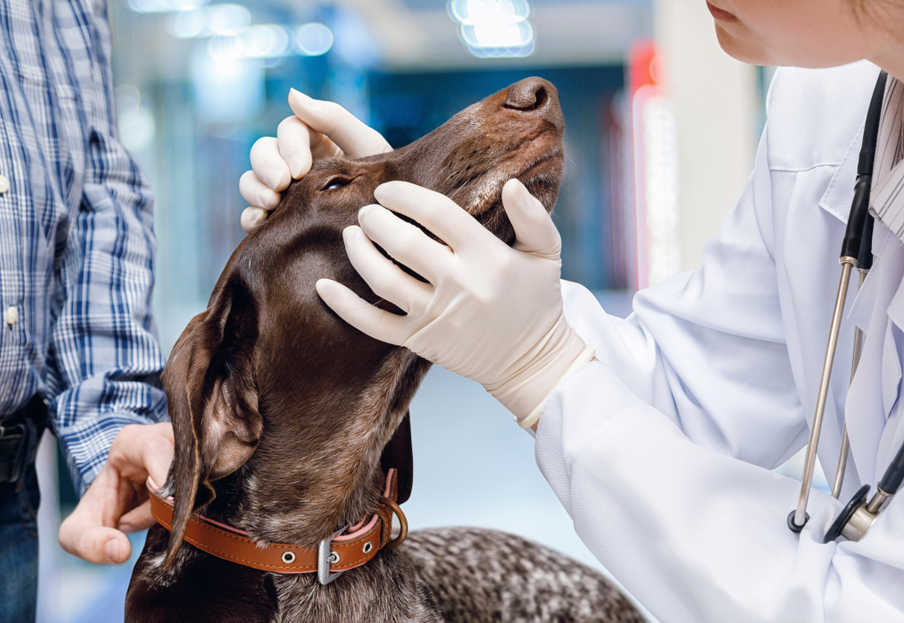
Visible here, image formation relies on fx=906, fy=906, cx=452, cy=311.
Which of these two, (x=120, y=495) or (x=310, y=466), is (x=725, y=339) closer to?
(x=310, y=466)

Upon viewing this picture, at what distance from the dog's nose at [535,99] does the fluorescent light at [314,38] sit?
8.18 m

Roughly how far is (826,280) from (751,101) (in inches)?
139

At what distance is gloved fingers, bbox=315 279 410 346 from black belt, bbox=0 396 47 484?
0.66 metres

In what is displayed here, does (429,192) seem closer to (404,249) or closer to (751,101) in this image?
(404,249)

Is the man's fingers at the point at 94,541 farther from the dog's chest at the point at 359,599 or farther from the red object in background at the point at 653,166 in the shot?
the red object in background at the point at 653,166

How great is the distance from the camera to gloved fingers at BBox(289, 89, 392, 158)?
5.38 feet

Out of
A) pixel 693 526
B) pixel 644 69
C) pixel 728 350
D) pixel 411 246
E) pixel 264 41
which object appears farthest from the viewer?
pixel 644 69

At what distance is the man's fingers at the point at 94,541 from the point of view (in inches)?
58.2

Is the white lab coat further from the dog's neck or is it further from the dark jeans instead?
the dark jeans

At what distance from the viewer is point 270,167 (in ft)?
4.91

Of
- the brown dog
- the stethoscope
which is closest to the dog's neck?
the brown dog

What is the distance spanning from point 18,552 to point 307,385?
2.09 ft

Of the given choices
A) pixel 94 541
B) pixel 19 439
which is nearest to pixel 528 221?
pixel 94 541

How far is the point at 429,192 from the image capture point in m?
1.29
